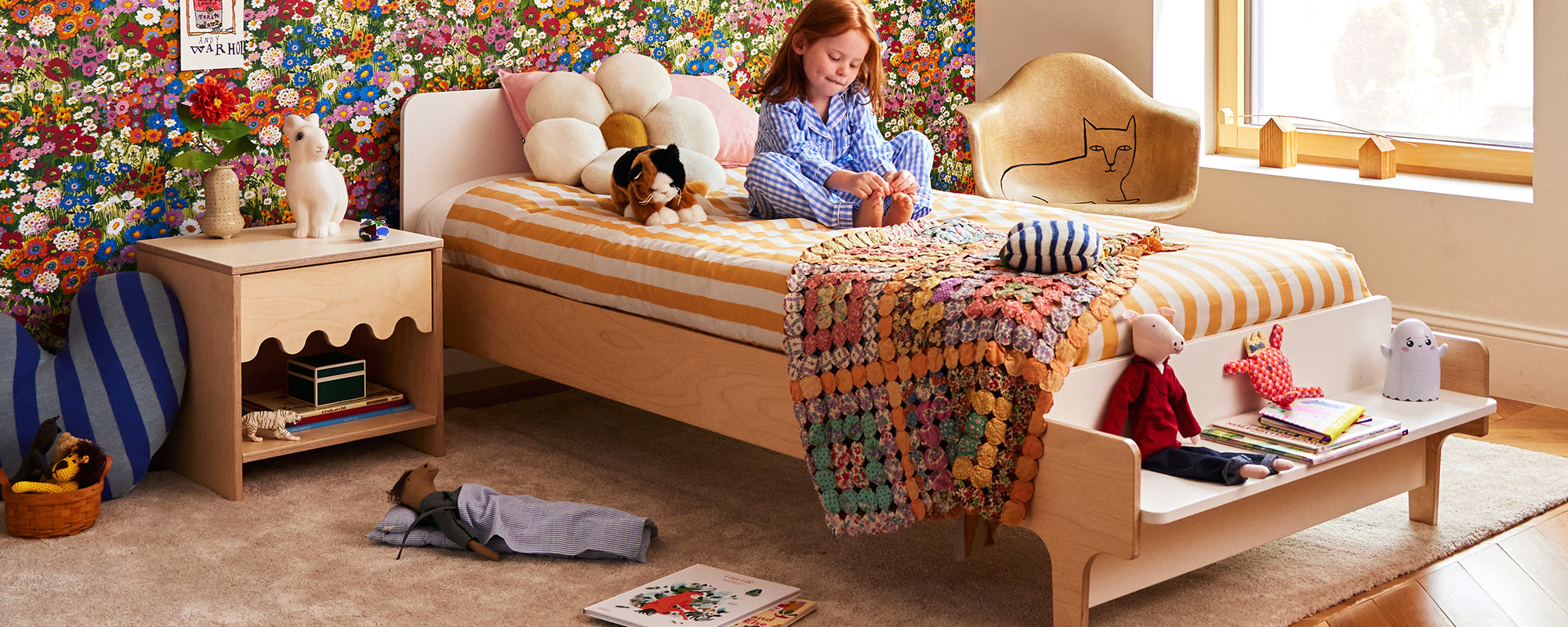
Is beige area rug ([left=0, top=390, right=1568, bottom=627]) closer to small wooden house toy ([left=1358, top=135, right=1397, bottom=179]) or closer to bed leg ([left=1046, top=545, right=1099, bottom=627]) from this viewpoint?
bed leg ([left=1046, top=545, right=1099, bottom=627])

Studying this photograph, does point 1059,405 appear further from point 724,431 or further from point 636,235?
point 636,235

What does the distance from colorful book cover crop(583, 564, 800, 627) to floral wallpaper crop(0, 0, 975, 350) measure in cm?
144

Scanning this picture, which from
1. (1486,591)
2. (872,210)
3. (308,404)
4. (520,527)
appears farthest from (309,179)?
(1486,591)

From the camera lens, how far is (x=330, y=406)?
2.81m

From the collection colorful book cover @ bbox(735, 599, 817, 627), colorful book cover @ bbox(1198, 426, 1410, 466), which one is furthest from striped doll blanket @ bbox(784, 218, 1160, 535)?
colorful book cover @ bbox(1198, 426, 1410, 466)

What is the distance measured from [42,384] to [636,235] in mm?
1107

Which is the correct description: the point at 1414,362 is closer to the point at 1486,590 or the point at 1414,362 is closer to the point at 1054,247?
the point at 1486,590

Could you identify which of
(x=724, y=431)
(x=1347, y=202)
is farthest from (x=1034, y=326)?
(x=1347, y=202)

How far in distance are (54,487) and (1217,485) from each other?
74.0 inches

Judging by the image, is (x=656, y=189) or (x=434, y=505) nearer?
(x=434, y=505)

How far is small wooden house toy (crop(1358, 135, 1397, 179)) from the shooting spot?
11.6 ft

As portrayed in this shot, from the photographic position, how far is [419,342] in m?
2.88

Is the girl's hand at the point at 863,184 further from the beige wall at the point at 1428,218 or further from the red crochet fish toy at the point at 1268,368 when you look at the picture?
the beige wall at the point at 1428,218

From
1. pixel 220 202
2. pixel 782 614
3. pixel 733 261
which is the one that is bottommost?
pixel 782 614
